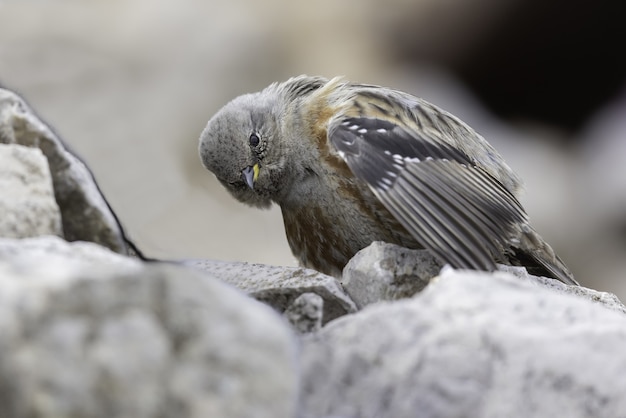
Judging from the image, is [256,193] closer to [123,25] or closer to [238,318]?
[238,318]

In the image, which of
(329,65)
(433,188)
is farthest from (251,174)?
(329,65)

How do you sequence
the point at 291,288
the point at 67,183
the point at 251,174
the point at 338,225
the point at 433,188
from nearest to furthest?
the point at 67,183 → the point at 291,288 → the point at 433,188 → the point at 338,225 → the point at 251,174

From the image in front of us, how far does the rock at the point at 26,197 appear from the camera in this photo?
2834 mm

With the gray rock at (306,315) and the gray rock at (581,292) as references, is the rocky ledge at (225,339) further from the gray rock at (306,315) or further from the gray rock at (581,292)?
the gray rock at (581,292)

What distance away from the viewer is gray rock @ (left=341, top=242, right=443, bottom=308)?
11.1 feet

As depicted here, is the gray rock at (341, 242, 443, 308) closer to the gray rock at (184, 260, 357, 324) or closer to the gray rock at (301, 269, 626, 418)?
the gray rock at (184, 260, 357, 324)

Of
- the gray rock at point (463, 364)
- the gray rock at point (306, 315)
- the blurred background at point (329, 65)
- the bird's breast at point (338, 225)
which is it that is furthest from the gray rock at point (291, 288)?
the blurred background at point (329, 65)

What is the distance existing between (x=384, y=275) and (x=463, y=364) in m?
1.08

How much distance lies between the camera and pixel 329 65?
30.3 feet

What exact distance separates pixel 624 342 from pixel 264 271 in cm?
146

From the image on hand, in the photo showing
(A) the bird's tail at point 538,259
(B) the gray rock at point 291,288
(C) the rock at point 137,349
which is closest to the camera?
(C) the rock at point 137,349

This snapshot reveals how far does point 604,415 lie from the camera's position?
2.38 meters

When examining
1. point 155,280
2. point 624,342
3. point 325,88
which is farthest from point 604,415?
point 325,88

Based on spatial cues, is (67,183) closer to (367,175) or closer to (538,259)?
(367,175)
